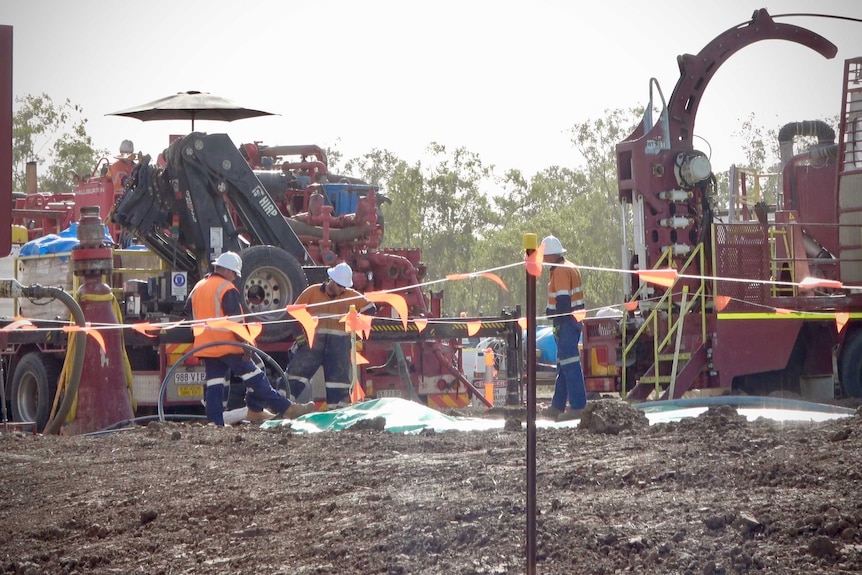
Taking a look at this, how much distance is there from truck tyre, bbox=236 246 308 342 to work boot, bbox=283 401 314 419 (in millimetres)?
1964

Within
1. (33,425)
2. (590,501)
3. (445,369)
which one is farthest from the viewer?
(445,369)

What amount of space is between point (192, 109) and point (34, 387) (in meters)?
3.92

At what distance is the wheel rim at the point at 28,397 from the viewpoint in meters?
14.0

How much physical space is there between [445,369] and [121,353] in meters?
4.83

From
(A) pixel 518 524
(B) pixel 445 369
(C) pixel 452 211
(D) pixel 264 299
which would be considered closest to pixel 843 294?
(B) pixel 445 369

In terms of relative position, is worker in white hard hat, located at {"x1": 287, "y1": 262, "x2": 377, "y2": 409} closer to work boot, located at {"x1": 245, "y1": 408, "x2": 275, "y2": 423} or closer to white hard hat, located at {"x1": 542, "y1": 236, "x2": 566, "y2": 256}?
work boot, located at {"x1": 245, "y1": 408, "x2": 275, "y2": 423}

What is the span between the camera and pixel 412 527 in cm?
566

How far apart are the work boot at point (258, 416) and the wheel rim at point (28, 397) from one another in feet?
11.6

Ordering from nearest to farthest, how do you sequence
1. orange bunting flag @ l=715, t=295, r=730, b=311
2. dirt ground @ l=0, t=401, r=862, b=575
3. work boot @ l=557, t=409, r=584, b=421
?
dirt ground @ l=0, t=401, r=862, b=575
work boot @ l=557, t=409, r=584, b=421
orange bunting flag @ l=715, t=295, r=730, b=311

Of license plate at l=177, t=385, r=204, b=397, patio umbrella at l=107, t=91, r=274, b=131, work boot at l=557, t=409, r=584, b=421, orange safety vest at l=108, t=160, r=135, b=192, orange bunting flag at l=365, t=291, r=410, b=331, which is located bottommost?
work boot at l=557, t=409, r=584, b=421

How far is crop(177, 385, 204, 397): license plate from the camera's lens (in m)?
12.9

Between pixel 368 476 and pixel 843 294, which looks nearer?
pixel 368 476

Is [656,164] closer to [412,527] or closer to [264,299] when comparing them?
[264,299]

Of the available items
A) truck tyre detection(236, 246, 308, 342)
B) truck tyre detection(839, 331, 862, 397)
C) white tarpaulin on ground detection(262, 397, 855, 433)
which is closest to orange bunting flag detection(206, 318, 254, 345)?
white tarpaulin on ground detection(262, 397, 855, 433)
